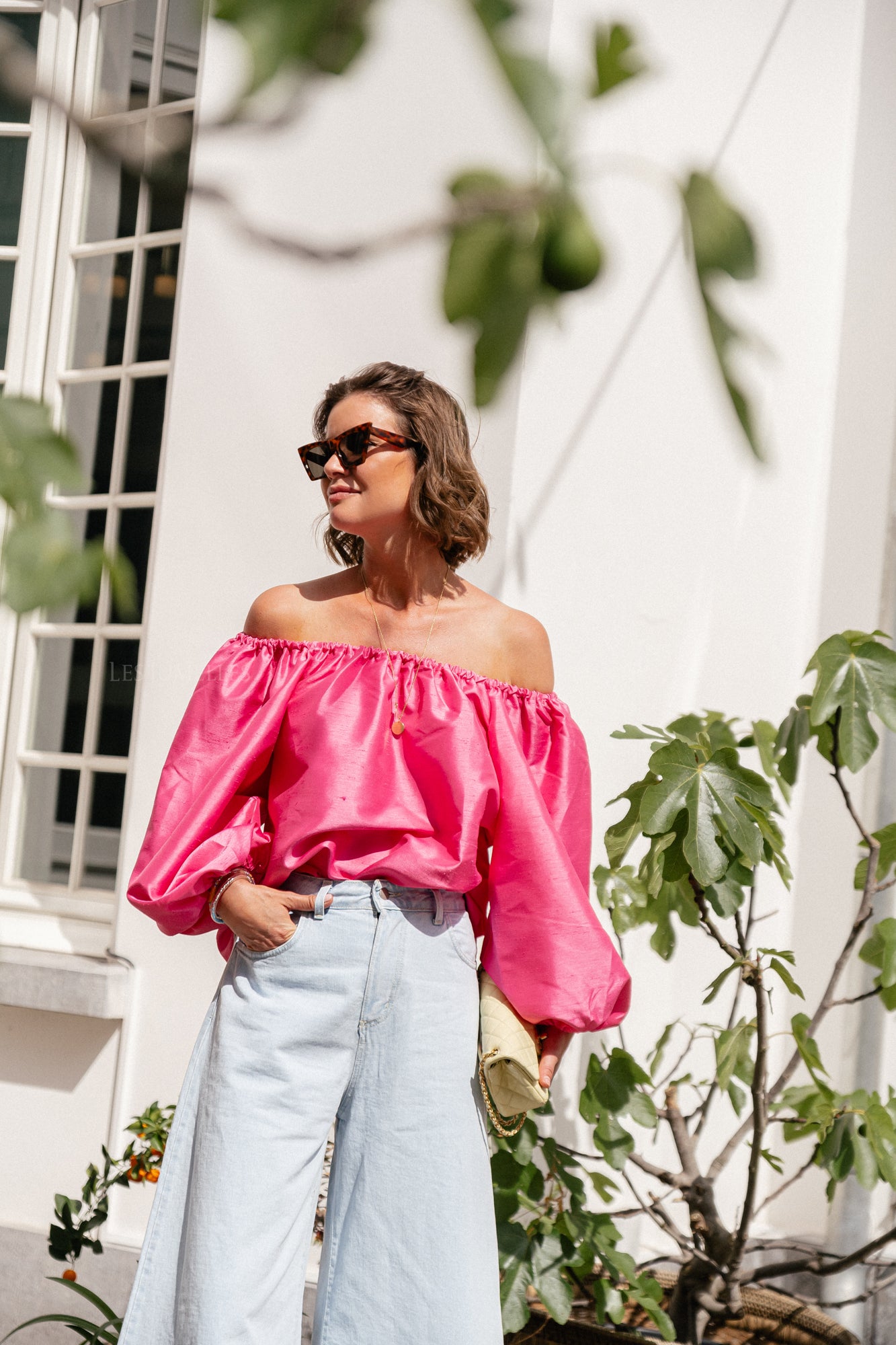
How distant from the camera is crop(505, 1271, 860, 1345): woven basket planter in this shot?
2689mm

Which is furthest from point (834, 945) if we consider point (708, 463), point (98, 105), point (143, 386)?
point (98, 105)

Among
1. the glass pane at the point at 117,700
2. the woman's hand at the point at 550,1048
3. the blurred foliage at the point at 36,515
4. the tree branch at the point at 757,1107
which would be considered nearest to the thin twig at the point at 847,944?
the tree branch at the point at 757,1107

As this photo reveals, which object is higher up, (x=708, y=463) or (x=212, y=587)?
(x=708, y=463)

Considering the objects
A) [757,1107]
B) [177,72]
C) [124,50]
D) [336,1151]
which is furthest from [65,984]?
[124,50]

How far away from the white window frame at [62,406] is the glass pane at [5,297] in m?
0.04

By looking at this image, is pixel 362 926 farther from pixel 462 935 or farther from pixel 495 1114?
pixel 495 1114

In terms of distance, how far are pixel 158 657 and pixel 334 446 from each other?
54.6 inches

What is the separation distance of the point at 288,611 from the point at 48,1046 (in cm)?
180

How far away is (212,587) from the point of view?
3.27m

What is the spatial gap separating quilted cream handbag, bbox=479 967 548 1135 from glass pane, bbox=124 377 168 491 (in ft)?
7.15

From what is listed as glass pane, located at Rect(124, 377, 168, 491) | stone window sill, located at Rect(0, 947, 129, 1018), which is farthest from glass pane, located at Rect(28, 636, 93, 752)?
stone window sill, located at Rect(0, 947, 129, 1018)

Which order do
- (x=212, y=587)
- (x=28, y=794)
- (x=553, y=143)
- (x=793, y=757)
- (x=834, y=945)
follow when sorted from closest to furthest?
(x=553, y=143), (x=793, y=757), (x=212, y=587), (x=834, y=945), (x=28, y=794)

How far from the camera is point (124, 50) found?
3855 millimetres

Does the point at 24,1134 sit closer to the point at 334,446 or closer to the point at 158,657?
the point at 158,657
